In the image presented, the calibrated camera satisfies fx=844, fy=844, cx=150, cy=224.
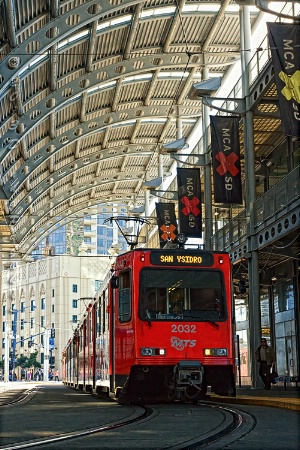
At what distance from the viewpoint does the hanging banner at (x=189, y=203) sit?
34.0m

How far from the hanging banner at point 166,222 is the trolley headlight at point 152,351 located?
77.5 ft

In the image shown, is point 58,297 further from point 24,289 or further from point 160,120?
point 160,120

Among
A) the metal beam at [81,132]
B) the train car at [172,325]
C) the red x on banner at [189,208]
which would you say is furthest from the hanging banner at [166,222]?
the train car at [172,325]

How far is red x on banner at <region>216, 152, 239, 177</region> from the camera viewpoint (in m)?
27.5

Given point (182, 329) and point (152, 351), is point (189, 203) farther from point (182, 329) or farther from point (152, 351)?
point (152, 351)

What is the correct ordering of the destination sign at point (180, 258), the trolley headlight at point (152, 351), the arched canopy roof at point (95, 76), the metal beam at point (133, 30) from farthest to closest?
the metal beam at point (133, 30), the arched canopy roof at point (95, 76), the destination sign at point (180, 258), the trolley headlight at point (152, 351)

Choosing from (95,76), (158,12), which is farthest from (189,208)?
(158,12)

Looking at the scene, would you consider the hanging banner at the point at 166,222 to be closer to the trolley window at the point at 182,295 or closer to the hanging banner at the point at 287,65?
the hanging banner at the point at 287,65

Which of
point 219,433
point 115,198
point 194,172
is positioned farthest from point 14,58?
point 115,198

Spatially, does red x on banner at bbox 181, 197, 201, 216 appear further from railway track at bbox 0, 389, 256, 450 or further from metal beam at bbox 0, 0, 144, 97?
railway track at bbox 0, 389, 256, 450

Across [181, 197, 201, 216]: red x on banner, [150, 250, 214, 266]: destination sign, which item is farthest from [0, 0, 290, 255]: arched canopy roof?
[150, 250, 214, 266]: destination sign

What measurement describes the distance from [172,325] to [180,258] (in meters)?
1.47

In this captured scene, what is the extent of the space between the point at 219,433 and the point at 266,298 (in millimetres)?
28111

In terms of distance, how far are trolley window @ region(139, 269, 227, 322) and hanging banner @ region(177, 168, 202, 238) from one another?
17.1 m
